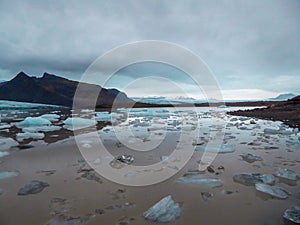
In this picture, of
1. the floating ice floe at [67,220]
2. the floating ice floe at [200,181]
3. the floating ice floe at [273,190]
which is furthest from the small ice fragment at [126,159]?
the floating ice floe at [273,190]

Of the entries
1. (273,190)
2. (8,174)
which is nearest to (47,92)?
(8,174)

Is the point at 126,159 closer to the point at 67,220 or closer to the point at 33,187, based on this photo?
the point at 33,187

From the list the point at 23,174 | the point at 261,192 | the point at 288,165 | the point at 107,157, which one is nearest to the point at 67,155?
the point at 107,157

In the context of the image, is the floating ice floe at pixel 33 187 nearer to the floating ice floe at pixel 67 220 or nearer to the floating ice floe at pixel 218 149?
the floating ice floe at pixel 67 220

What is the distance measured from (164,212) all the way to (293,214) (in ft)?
3.16

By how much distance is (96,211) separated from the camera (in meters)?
1.68

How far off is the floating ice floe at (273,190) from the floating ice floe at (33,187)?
2.20 m

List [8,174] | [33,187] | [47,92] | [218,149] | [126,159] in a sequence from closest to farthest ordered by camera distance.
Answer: [33,187] < [8,174] < [126,159] < [218,149] < [47,92]

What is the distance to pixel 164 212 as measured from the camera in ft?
5.26

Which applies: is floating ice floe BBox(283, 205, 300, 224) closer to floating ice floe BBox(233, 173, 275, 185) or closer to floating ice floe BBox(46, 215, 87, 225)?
floating ice floe BBox(233, 173, 275, 185)

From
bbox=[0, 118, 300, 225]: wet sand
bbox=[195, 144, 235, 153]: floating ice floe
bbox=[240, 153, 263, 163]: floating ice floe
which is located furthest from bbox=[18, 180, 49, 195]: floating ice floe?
bbox=[240, 153, 263, 163]: floating ice floe

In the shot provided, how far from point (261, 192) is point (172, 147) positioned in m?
2.17

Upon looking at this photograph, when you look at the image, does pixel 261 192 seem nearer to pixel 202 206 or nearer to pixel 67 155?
pixel 202 206

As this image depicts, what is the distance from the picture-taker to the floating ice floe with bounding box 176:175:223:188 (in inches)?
85.9
